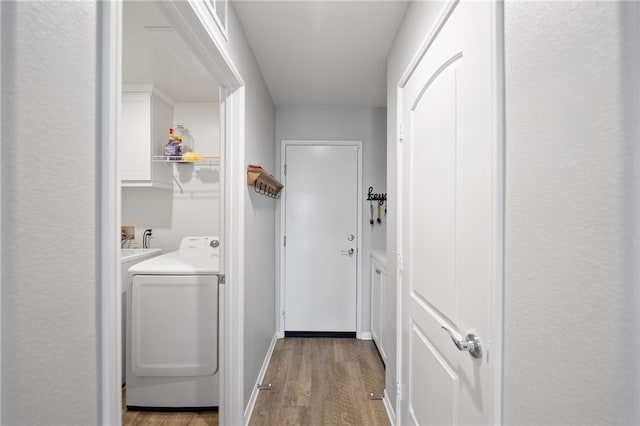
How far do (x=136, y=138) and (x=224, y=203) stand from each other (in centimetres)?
158

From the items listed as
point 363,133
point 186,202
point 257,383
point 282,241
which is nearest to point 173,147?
point 186,202

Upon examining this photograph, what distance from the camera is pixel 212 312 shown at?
209 cm

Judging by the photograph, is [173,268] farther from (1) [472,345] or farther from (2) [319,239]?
(1) [472,345]

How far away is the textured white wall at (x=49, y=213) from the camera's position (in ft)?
1.59

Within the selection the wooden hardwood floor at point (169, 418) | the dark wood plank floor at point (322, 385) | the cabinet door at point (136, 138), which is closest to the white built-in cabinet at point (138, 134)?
the cabinet door at point (136, 138)

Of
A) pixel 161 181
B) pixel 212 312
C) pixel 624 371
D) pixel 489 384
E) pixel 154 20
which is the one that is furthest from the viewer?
pixel 161 181

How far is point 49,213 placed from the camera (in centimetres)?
55

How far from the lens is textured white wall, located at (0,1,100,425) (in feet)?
1.59

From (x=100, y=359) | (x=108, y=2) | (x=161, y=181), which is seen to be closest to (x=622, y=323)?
(x=100, y=359)

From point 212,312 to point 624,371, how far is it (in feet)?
6.57

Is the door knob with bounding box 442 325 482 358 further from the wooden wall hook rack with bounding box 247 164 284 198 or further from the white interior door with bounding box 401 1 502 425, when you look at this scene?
the wooden wall hook rack with bounding box 247 164 284 198

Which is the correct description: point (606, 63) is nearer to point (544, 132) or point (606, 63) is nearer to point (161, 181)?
point (544, 132)

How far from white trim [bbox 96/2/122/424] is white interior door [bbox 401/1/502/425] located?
2.98 feet

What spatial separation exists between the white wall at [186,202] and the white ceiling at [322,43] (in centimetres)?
76
